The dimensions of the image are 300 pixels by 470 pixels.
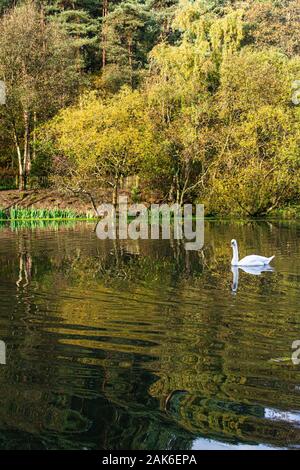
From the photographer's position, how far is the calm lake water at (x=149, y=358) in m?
5.87

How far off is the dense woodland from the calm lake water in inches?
809

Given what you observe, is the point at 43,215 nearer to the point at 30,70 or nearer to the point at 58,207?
the point at 58,207

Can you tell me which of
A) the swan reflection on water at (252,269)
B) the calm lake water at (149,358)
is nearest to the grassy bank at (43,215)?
the calm lake water at (149,358)

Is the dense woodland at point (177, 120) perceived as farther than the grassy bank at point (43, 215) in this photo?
Yes

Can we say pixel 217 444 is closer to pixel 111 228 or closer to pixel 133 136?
pixel 111 228

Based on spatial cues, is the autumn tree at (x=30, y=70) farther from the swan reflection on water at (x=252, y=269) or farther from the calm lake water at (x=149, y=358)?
the swan reflection on water at (x=252, y=269)

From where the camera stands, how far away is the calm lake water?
19.2 ft

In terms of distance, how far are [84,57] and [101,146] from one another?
18697 mm

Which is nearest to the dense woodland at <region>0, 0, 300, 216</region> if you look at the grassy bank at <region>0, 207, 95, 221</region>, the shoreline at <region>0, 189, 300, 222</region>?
the shoreline at <region>0, 189, 300, 222</region>

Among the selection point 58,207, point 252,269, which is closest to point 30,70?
point 58,207

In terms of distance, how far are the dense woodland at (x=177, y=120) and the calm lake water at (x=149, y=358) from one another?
20549mm

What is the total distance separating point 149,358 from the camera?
8062 millimetres

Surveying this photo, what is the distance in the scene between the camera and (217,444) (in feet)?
18.4

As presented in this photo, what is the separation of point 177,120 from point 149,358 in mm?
31762
